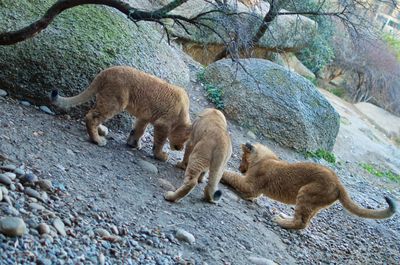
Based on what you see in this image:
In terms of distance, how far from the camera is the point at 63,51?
7184mm

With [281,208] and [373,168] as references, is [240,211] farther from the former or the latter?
[373,168]

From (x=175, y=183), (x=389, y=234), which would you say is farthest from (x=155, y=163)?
(x=389, y=234)

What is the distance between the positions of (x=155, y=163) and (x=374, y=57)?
72.9ft

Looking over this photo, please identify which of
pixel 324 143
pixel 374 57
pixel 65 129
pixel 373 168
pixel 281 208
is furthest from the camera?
pixel 374 57

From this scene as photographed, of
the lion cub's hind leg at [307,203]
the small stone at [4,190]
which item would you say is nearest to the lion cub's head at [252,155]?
the lion cub's hind leg at [307,203]

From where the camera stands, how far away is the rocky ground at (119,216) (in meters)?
4.20

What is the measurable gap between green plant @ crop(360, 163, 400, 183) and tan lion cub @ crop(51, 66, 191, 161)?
27.0 ft

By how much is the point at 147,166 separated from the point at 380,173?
9.53 m

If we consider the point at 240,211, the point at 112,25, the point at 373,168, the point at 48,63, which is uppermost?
the point at 112,25

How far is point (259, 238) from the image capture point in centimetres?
618

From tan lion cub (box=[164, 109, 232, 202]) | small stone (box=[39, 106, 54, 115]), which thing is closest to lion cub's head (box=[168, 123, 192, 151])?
tan lion cub (box=[164, 109, 232, 202])

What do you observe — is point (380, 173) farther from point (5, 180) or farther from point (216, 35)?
point (5, 180)

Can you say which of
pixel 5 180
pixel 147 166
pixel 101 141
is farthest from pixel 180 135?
pixel 5 180

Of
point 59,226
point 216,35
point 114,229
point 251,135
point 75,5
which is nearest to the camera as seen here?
point 59,226
